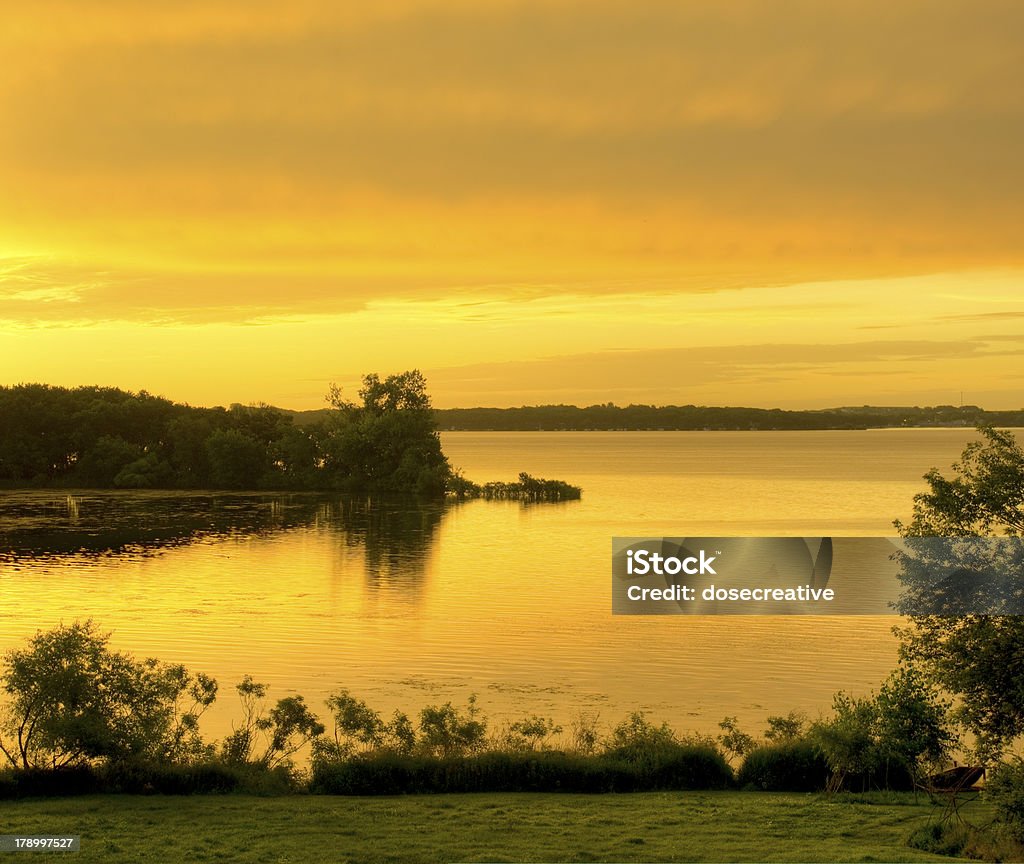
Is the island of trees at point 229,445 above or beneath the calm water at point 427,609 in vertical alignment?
above

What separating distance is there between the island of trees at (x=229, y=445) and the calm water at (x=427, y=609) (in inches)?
729

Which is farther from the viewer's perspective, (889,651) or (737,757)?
(889,651)

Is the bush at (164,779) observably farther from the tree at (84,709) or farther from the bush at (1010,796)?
the bush at (1010,796)

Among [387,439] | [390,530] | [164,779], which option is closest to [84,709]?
[164,779]

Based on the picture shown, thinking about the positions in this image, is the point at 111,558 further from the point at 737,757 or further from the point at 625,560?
the point at 737,757

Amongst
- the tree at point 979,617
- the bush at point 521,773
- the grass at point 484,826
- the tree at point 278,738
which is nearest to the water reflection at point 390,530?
the tree at point 278,738

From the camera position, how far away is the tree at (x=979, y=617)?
61.2 feet

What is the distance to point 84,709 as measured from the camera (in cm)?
2370

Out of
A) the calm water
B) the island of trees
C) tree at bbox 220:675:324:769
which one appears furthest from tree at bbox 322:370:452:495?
tree at bbox 220:675:324:769

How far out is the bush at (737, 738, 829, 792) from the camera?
24.3 m

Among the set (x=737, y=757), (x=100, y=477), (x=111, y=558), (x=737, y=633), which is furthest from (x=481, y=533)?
(x=100, y=477)

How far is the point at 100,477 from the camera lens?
129 meters

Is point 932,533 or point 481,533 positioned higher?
point 932,533

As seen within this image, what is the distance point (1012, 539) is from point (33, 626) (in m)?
40.9
